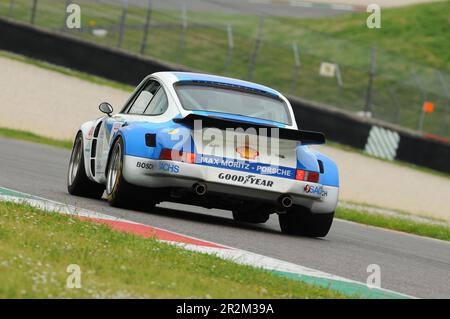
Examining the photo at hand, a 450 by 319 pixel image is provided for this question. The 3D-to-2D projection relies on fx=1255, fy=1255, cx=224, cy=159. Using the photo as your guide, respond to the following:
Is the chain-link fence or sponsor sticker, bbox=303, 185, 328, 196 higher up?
sponsor sticker, bbox=303, 185, 328, 196

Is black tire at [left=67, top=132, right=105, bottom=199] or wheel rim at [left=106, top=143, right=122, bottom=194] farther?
black tire at [left=67, top=132, right=105, bottom=199]

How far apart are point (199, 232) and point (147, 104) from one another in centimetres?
224

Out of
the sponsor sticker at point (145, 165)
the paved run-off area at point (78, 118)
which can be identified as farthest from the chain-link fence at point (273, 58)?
the sponsor sticker at point (145, 165)

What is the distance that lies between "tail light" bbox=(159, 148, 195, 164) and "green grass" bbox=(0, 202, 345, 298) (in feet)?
7.25

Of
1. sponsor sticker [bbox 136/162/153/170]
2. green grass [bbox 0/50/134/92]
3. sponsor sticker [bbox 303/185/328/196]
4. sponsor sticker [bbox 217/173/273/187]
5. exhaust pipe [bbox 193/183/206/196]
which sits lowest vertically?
green grass [bbox 0/50/134/92]

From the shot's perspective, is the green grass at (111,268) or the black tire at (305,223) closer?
the green grass at (111,268)

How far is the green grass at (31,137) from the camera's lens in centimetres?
2824

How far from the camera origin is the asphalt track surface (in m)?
9.99

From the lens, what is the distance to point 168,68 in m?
32.3

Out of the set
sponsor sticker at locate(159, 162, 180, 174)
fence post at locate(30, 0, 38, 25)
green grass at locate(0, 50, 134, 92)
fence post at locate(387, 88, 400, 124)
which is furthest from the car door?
fence post at locate(387, 88, 400, 124)

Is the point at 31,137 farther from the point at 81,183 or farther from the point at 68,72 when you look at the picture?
the point at 81,183

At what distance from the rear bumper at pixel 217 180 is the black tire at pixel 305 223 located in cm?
44

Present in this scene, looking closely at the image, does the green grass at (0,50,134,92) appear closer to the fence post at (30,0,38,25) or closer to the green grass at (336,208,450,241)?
the fence post at (30,0,38,25)

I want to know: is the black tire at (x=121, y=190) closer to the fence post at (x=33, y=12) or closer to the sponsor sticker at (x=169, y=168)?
the sponsor sticker at (x=169, y=168)
